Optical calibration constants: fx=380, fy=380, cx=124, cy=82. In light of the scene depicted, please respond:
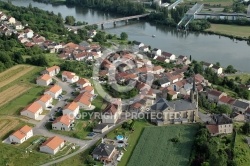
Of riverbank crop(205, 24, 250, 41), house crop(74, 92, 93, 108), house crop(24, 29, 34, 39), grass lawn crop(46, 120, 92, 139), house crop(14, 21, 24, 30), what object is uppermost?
house crop(14, 21, 24, 30)

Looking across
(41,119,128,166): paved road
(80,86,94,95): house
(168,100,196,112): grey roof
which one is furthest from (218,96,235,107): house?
(80,86,94,95): house

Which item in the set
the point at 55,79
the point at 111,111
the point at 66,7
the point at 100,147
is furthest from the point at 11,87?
the point at 66,7

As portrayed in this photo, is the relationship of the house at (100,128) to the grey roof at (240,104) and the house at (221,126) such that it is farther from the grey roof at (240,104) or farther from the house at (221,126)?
the grey roof at (240,104)

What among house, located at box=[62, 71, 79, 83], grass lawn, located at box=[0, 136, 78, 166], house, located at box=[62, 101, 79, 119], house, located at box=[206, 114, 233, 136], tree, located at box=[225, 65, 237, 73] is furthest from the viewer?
tree, located at box=[225, 65, 237, 73]

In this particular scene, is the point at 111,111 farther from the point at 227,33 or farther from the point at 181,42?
the point at 227,33

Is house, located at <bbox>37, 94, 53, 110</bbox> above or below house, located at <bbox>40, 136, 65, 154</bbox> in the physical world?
above

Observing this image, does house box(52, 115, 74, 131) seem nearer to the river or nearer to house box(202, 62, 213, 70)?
house box(202, 62, 213, 70)

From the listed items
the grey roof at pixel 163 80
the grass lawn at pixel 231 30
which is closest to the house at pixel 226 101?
the grey roof at pixel 163 80

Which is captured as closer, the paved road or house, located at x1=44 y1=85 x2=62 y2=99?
the paved road

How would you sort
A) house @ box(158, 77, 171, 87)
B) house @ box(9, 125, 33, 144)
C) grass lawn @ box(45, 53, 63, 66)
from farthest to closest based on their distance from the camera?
grass lawn @ box(45, 53, 63, 66)
house @ box(158, 77, 171, 87)
house @ box(9, 125, 33, 144)
